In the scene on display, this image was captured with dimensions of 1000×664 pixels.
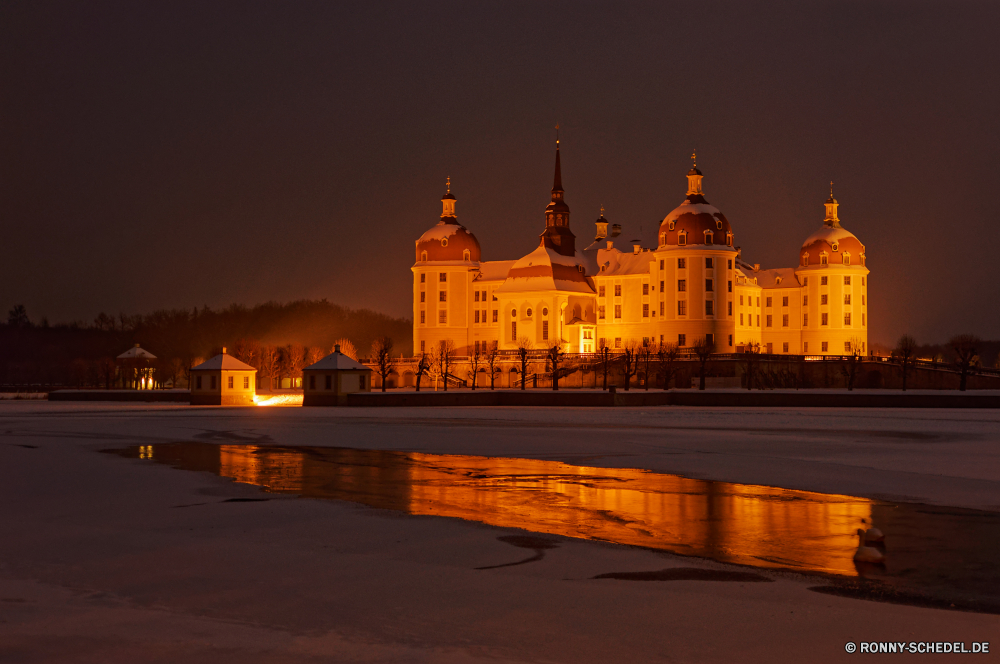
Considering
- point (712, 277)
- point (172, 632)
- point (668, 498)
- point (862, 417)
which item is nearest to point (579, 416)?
point (862, 417)

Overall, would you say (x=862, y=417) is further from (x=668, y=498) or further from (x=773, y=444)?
(x=668, y=498)

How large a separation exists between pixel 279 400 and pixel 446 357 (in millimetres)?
21466

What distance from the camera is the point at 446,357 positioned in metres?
92.6

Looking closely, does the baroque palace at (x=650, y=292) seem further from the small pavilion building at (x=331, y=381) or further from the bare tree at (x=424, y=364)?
the small pavilion building at (x=331, y=381)

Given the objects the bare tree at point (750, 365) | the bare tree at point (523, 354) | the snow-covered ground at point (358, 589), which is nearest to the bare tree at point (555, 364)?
the bare tree at point (523, 354)

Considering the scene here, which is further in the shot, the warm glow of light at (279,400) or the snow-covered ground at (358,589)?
the warm glow of light at (279,400)

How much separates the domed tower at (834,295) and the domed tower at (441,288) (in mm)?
35430

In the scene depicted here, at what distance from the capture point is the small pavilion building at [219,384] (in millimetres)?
70062

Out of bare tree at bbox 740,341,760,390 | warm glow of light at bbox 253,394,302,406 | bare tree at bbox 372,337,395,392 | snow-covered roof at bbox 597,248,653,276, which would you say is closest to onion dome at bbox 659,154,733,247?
snow-covered roof at bbox 597,248,653,276

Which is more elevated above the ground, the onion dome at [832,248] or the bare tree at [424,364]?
the onion dome at [832,248]

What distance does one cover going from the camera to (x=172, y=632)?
344 inches

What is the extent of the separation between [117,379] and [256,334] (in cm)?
8655

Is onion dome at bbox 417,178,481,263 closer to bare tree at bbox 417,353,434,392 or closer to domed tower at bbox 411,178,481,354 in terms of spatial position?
domed tower at bbox 411,178,481,354

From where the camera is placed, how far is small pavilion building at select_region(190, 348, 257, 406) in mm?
70062
